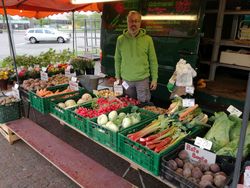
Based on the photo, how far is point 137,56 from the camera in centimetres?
319

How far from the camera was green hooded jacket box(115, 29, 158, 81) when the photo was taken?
10.4ft

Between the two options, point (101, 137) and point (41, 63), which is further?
point (41, 63)

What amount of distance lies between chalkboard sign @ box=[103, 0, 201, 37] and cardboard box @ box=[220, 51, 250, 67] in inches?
38.5

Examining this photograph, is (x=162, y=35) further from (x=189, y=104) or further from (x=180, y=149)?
(x=180, y=149)

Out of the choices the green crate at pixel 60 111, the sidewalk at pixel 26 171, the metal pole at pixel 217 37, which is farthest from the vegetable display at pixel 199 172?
the metal pole at pixel 217 37

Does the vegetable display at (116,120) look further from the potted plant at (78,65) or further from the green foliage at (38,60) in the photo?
the green foliage at (38,60)

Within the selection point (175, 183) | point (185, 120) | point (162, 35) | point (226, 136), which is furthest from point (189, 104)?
point (162, 35)

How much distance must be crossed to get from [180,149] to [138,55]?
62.8 inches

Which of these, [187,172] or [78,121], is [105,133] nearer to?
[78,121]

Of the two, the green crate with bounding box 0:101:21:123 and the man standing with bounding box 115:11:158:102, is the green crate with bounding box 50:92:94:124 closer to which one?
the man standing with bounding box 115:11:158:102

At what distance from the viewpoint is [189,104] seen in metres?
2.56

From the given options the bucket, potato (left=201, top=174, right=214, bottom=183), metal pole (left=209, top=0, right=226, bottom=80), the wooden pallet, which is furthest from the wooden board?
metal pole (left=209, top=0, right=226, bottom=80)

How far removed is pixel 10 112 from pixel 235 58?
153 inches

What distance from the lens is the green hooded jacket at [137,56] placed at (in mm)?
3168
